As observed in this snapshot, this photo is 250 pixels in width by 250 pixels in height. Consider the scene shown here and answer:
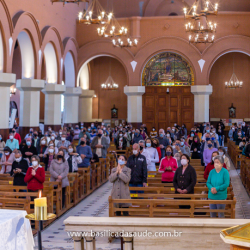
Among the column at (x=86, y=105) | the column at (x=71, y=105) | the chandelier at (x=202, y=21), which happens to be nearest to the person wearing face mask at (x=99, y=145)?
the chandelier at (x=202, y=21)

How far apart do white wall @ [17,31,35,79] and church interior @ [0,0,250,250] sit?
0.05 metres

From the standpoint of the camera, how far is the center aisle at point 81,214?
642cm

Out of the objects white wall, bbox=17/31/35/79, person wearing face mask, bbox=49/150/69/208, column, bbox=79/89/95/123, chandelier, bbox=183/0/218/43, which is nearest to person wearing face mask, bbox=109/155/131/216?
person wearing face mask, bbox=49/150/69/208

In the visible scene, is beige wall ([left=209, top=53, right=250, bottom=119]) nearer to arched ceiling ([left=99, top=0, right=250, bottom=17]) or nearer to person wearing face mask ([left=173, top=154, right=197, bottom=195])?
arched ceiling ([left=99, top=0, right=250, bottom=17])

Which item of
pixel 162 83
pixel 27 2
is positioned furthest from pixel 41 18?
pixel 162 83

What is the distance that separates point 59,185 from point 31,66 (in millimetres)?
9390

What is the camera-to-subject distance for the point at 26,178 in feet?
26.0

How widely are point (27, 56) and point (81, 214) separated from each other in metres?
10.0

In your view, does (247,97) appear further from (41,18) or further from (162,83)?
(41,18)

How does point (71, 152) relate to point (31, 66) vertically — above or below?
below

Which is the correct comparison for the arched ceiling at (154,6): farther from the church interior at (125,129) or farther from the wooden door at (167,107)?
the wooden door at (167,107)

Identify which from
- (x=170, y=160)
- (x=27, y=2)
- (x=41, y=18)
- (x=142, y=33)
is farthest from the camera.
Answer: (x=142, y=33)

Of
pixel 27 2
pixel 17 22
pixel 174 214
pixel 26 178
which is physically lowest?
pixel 174 214

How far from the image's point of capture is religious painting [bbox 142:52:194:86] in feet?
74.4
